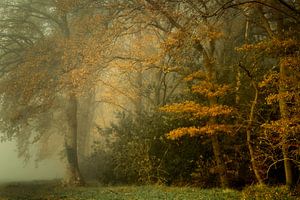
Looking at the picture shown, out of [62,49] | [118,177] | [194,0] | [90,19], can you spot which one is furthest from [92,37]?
[118,177]

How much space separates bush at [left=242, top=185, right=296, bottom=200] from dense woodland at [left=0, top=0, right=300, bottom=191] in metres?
0.96

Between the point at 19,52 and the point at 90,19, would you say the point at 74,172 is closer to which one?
the point at 19,52

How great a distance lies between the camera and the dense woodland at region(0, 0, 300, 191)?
16844 mm

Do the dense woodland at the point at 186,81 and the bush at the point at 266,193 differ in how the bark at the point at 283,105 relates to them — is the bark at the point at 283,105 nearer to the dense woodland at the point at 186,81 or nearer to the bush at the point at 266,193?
the dense woodland at the point at 186,81

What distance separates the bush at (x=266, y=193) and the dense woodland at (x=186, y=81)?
3.14 ft

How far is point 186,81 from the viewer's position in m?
20.9

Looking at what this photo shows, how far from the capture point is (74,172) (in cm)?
2741

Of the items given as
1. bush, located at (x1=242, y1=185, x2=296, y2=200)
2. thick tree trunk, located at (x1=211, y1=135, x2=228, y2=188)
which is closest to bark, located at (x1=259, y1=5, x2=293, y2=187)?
bush, located at (x1=242, y1=185, x2=296, y2=200)

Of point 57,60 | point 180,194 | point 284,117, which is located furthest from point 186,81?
point 57,60

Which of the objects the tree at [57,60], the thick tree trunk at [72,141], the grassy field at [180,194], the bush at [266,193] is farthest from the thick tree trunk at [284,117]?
the thick tree trunk at [72,141]

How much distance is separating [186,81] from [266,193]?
708cm

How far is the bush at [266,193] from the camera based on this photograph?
15.0 metres

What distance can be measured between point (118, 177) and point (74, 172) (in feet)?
12.7

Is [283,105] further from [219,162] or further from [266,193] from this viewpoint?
[219,162]
